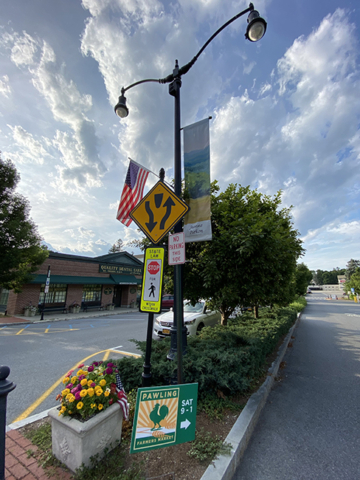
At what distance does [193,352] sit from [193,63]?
562cm

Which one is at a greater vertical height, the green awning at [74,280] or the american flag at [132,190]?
the american flag at [132,190]

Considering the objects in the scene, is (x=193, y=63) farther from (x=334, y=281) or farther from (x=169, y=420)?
(x=334, y=281)

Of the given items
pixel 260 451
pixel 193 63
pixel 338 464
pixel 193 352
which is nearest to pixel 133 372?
pixel 193 352

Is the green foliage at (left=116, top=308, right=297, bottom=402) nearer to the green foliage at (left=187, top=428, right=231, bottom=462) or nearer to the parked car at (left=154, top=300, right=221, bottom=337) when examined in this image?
the green foliage at (left=187, top=428, right=231, bottom=462)

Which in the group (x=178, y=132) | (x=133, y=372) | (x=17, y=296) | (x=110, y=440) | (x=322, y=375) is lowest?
(x=322, y=375)

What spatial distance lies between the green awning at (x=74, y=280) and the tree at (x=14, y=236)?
1605 millimetres

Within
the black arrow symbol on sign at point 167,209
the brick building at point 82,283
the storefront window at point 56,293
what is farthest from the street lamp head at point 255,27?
the storefront window at point 56,293

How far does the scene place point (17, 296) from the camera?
17219mm

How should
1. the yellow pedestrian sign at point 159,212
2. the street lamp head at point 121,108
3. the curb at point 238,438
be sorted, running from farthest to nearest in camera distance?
the street lamp head at point 121,108, the yellow pedestrian sign at point 159,212, the curb at point 238,438

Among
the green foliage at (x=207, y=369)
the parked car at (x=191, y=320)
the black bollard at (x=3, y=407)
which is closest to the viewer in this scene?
the black bollard at (x=3, y=407)

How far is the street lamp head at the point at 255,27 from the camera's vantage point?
4121mm

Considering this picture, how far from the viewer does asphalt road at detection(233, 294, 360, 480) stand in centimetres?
263

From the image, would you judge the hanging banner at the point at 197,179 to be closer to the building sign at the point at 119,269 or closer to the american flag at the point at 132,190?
the american flag at the point at 132,190

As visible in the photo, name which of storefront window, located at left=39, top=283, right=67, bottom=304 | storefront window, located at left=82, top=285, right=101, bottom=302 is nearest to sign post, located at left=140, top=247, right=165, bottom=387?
storefront window, located at left=39, top=283, right=67, bottom=304
